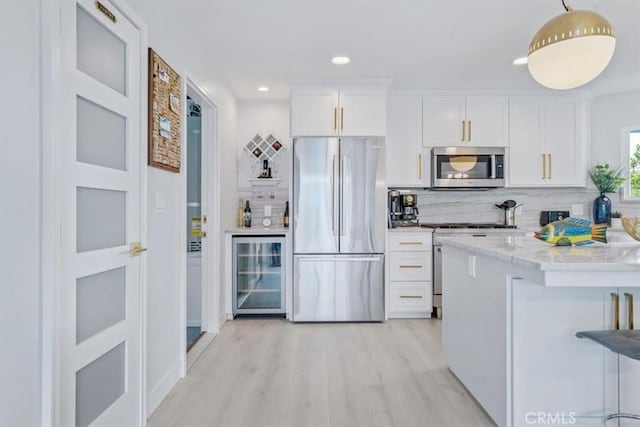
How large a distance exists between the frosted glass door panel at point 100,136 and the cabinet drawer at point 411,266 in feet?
9.40

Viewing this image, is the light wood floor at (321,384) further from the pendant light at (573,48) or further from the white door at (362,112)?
the white door at (362,112)

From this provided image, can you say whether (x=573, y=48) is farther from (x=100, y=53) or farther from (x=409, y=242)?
(x=409, y=242)

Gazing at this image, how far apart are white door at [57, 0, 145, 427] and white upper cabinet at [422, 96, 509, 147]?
3.14 metres

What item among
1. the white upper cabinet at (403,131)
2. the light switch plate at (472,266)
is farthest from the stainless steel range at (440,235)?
the light switch plate at (472,266)

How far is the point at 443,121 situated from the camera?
165 inches

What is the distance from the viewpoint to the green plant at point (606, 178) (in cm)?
411

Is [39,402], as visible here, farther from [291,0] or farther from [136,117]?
[291,0]

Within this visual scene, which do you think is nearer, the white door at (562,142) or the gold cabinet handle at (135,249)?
the gold cabinet handle at (135,249)

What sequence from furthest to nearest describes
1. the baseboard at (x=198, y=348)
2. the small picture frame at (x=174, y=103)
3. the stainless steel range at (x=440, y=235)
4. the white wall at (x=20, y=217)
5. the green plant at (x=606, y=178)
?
the green plant at (x=606, y=178)
the stainless steel range at (x=440, y=235)
the baseboard at (x=198, y=348)
the small picture frame at (x=174, y=103)
the white wall at (x=20, y=217)

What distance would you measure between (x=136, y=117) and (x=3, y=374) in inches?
48.6

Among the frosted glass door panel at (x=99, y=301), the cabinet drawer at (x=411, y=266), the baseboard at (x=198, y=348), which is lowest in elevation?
the baseboard at (x=198, y=348)

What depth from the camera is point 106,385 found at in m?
1.68

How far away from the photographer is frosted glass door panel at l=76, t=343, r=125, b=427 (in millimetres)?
1493
